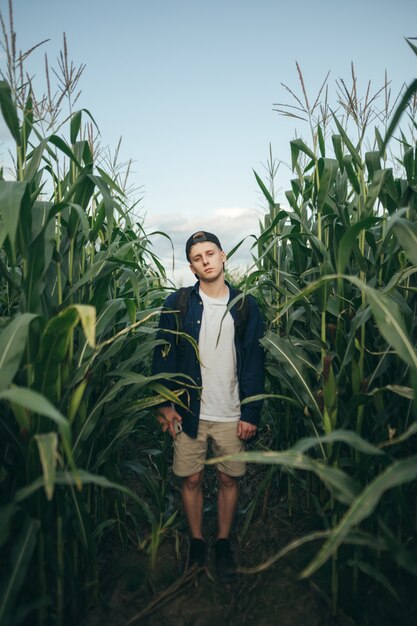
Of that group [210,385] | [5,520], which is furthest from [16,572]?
[210,385]

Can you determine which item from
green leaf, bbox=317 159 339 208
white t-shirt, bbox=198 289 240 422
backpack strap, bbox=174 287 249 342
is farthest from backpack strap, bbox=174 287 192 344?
green leaf, bbox=317 159 339 208

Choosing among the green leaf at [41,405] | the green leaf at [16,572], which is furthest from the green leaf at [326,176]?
the green leaf at [16,572]

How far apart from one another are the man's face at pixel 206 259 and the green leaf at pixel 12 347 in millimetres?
1218

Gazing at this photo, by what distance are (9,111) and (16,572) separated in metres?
1.50

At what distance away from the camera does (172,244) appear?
209 centimetres

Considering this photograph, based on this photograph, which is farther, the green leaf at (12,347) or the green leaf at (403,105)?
the green leaf at (12,347)

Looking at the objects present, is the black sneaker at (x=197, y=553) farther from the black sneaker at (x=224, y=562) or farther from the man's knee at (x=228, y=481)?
the man's knee at (x=228, y=481)

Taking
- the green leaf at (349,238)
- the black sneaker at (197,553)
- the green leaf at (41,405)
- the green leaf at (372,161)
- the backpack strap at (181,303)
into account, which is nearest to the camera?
the green leaf at (41,405)

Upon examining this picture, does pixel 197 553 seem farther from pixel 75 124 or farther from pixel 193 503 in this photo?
pixel 75 124

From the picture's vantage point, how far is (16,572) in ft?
3.86

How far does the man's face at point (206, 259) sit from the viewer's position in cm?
222

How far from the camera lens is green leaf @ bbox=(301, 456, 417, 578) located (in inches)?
35.8

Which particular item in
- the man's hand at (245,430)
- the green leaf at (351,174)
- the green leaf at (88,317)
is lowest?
the man's hand at (245,430)

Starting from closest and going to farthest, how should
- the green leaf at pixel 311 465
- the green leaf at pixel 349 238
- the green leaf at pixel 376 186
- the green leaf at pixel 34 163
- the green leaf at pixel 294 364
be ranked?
the green leaf at pixel 311 465 < the green leaf at pixel 349 238 < the green leaf at pixel 34 163 < the green leaf at pixel 376 186 < the green leaf at pixel 294 364
